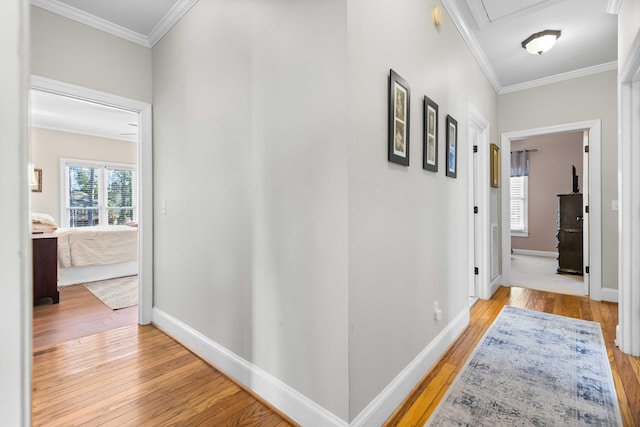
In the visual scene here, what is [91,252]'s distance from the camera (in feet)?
14.4

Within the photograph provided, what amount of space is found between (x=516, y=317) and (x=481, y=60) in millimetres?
2581

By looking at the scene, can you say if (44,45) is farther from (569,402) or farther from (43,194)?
(43,194)

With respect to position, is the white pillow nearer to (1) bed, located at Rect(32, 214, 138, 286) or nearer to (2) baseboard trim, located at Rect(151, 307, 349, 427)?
(1) bed, located at Rect(32, 214, 138, 286)

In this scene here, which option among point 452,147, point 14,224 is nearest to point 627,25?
point 452,147

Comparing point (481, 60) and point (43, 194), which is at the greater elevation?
point (481, 60)

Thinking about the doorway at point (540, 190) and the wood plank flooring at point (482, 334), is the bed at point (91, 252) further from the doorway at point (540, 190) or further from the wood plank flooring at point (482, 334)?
the doorway at point (540, 190)

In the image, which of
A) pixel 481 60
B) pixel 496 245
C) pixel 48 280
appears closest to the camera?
pixel 481 60

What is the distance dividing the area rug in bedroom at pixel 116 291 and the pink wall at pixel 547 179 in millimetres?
7351

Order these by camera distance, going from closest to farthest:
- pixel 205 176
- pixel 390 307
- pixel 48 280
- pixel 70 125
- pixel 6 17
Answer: pixel 6 17
pixel 390 307
pixel 205 176
pixel 48 280
pixel 70 125

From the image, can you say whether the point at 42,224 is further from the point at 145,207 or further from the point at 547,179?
the point at 547,179

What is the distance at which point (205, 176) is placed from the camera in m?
2.18

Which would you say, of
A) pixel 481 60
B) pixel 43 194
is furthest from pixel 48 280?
pixel 481 60

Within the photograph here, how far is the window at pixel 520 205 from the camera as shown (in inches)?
263

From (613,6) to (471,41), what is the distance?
0.97 m
